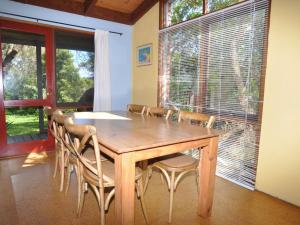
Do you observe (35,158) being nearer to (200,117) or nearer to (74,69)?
(74,69)

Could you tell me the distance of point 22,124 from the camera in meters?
3.28

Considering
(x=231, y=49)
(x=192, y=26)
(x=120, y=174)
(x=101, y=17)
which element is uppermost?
(x=101, y=17)

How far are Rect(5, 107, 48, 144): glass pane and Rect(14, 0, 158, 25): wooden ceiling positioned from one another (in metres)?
1.60

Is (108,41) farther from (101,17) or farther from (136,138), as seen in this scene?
(136,138)

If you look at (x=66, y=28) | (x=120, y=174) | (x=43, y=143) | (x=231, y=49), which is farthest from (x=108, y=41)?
(x=120, y=174)

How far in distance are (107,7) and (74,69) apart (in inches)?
49.1

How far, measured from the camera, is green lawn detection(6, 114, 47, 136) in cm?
314

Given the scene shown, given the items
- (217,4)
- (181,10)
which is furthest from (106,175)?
(181,10)

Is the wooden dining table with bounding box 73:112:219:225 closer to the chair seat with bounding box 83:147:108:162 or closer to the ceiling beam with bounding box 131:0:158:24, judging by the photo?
the chair seat with bounding box 83:147:108:162

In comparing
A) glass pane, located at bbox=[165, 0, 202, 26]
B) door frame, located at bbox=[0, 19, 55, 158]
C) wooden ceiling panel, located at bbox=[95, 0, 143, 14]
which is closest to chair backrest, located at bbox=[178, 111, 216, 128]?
glass pane, located at bbox=[165, 0, 202, 26]

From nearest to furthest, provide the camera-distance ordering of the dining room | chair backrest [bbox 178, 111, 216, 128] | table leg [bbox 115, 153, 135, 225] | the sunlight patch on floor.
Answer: table leg [bbox 115, 153, 135, 225] → the dining room → chair backrest [bbox 178, 111, 216, 128] → the sunlight patch on floor

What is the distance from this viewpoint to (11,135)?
3180 mm

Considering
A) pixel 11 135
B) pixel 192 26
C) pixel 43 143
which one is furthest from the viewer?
pixel 43 143

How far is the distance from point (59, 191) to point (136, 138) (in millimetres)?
1307
